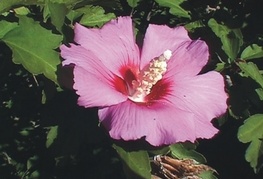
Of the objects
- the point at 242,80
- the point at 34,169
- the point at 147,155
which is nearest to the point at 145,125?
the point at 147,155

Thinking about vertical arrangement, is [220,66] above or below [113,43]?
below

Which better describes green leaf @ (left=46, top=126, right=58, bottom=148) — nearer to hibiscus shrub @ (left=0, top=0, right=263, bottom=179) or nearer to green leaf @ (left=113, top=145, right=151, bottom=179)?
hibiscus shrub @ (left=0, top=0, right=263, bottom=179)

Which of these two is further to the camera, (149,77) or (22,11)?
(22,11)

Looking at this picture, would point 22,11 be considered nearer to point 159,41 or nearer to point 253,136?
point 159,41

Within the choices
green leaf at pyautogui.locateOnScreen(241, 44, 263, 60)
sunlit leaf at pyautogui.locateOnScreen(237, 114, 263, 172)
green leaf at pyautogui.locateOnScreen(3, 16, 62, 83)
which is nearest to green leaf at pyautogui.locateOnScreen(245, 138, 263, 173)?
sunlit leaf at pyautogui.locateOnScreen(237, 114, 263, 172)

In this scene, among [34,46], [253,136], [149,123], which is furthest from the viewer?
[253,136]

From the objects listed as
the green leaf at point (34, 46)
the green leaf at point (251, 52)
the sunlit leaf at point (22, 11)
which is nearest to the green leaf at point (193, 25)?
the green leaf at point (251, 52)

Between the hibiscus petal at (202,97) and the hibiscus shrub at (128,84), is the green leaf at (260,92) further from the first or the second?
the hibiscus petal at (202,97)

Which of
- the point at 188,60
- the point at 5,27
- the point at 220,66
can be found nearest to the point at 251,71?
the point at 220,66
